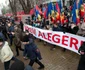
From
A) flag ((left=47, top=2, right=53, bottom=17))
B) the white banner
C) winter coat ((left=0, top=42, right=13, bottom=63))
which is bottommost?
the white banner

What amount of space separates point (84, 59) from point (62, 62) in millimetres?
2674

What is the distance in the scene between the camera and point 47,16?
576 inches

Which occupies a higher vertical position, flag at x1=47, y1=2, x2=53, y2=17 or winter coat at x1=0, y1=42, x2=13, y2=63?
flag at x1=47, y1=2, x2=53, y2=17

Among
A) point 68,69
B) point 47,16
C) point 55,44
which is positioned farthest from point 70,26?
point 47,16

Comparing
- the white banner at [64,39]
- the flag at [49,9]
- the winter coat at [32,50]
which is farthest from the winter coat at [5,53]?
the flag at [49,9]

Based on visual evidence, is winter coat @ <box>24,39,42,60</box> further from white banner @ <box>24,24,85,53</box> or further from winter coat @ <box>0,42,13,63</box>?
white banner @ <box>24,24,85,53</box>

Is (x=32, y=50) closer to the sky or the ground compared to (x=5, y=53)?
closer to the ground

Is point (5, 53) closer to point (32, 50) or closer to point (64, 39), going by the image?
point (32, 50)

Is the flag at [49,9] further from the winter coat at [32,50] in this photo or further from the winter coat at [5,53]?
the winter coat at [5,53]

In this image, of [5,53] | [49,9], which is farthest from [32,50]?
[49,9]

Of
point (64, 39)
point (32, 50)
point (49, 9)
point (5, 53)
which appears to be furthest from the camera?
point (49, 9)

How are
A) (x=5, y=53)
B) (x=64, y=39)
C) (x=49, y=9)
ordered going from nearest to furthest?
(x=5, y=53)
(x=64, y=39)
(x=49, y=9)

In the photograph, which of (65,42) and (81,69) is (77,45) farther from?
(81,69)

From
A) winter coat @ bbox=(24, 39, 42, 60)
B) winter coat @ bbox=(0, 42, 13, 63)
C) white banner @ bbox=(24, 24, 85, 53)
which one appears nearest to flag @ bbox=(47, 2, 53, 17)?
white banner @ bbox=(24, 24, 85, 53)
